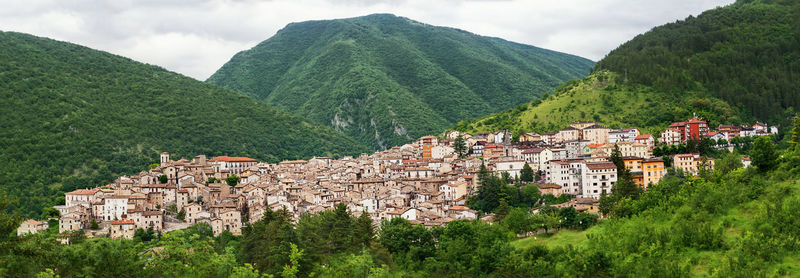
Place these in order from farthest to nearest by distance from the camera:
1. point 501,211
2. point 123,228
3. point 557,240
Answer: point 123,228 < point 501,211 < point 557,240

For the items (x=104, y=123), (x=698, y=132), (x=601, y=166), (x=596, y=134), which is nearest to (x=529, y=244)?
(x=601, y=166)

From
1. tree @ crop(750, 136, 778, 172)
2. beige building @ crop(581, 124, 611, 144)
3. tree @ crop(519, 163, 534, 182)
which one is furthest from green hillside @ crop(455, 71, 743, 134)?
tree @ crop(750, 136, 778, 172)

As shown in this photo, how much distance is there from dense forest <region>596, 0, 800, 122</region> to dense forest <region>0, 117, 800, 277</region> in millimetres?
51079

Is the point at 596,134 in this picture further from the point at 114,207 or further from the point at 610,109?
the point at 114,207

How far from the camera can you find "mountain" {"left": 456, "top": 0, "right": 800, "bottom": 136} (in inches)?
3939

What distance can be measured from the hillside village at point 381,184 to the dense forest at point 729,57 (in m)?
20.8

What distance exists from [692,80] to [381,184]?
6516 cm

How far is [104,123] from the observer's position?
108m

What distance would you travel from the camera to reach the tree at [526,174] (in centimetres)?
6831

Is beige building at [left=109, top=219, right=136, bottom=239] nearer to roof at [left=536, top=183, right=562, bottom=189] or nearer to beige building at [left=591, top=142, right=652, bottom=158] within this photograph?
roof at [left=536, top=183, right=562, bottom=189]

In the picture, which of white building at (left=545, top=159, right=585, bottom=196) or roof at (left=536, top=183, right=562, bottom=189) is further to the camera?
white building at (left=545, top=159, right=585, bottom=196)

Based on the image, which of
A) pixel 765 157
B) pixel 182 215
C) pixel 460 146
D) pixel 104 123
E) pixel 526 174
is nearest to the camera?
pixel 765 157

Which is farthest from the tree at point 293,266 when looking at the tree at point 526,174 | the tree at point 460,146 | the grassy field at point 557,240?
the tree at point 460,146

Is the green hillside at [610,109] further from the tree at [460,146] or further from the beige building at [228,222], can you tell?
the beige building at [228,222]
